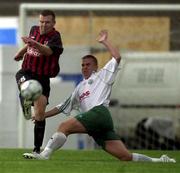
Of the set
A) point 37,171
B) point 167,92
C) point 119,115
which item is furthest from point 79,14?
point 37,171

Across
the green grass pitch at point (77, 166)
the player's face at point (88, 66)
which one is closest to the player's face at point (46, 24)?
the player's face at point (88, 66)

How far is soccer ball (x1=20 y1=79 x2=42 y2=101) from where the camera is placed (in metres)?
11.8

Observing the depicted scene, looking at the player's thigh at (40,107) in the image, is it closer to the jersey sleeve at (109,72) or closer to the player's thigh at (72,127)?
the player's thigh at (72,127)

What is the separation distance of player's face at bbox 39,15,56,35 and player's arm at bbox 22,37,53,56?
0.31 meters

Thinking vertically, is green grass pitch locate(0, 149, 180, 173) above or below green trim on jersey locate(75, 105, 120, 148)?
below

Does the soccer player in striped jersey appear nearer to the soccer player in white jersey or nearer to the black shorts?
the black shorts

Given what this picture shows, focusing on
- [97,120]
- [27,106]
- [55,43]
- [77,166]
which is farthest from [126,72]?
[77,166]

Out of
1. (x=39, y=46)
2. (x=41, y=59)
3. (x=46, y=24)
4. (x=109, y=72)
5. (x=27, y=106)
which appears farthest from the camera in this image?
(x=41, y=59)

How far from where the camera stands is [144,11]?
18.8 metres

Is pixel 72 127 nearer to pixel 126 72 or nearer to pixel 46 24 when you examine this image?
pixel 46 24

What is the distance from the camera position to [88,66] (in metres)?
12.1

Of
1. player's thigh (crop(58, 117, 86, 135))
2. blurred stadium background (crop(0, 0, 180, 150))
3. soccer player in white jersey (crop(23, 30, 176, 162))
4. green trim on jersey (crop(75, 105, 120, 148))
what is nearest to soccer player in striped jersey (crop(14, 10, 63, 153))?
soccer player in white jersey (crop(23, 30, 176, 162))

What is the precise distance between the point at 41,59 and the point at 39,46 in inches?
24.8

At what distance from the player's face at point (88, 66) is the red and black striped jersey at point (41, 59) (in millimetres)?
589
